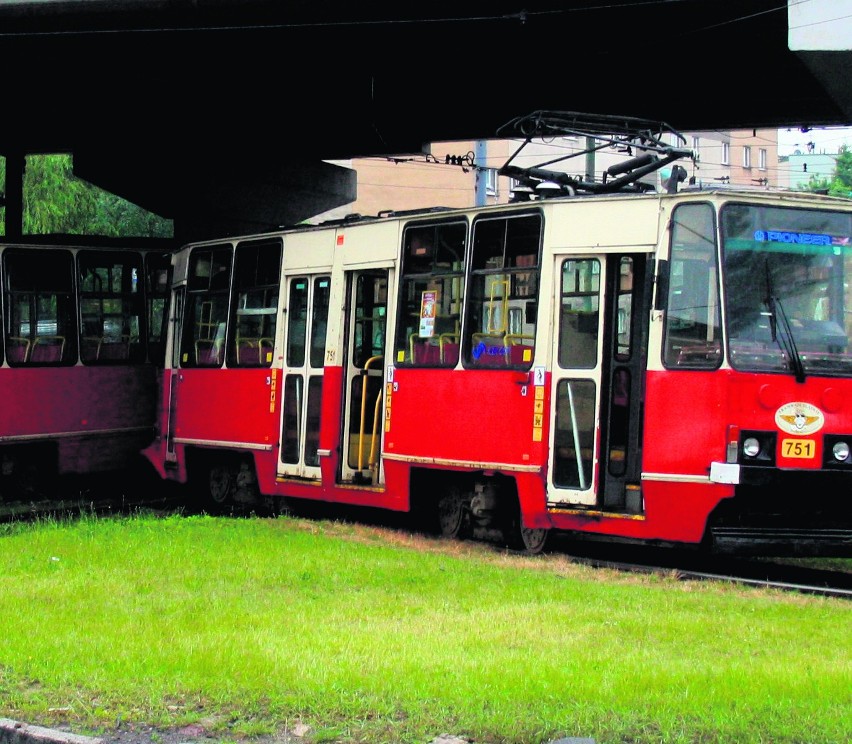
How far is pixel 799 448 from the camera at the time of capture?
1125cm

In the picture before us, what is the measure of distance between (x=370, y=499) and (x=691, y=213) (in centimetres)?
482

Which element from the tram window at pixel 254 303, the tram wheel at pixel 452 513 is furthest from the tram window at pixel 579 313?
the tram window at pixel 254 303

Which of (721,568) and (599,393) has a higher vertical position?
(599,393)

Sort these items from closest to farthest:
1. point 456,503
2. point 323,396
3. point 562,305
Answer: point 562,305
point 456,503
point 323,396

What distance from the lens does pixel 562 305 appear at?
12484mm

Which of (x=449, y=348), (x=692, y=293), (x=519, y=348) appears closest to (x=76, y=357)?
(x=449, y=348)

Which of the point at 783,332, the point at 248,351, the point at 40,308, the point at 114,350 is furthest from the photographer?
the point at 114,350

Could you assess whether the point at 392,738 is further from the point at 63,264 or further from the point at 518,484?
the point at 63,264

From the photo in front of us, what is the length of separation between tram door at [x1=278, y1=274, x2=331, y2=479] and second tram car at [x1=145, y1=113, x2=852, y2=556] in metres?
0.04

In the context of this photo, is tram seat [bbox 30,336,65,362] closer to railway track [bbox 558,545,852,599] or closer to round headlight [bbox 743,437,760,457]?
railway track [bbox 558,545,852,599]

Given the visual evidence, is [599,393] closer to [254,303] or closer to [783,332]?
[783,332]

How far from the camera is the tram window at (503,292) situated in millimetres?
12750

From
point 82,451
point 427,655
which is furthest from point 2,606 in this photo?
point 82,451

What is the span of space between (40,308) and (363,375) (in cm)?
575
